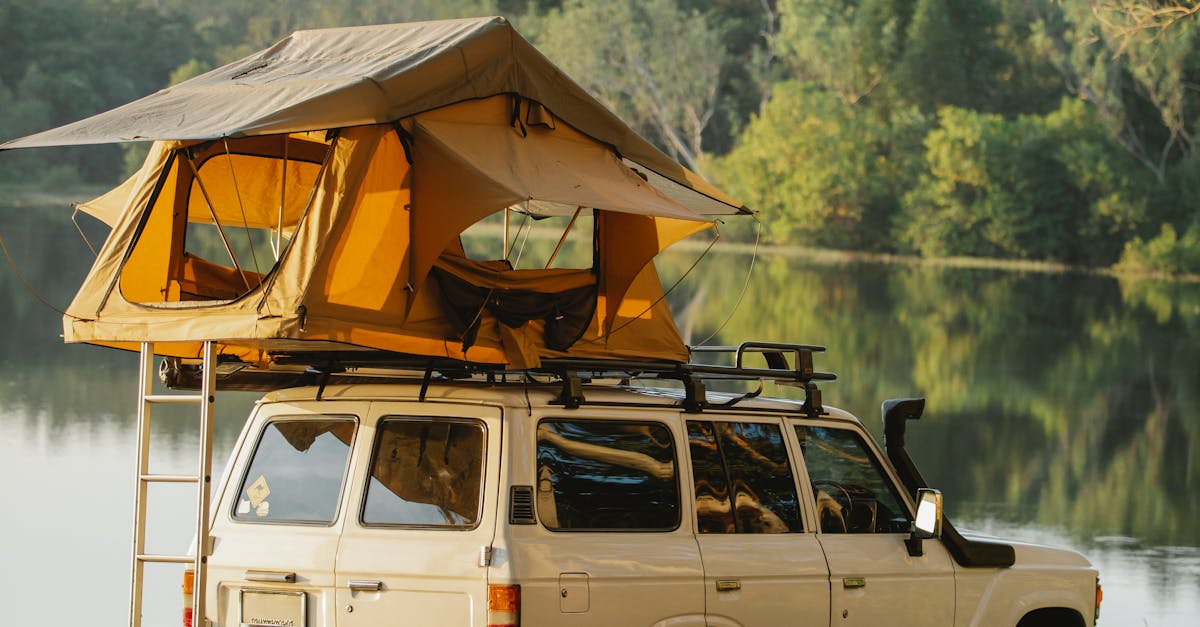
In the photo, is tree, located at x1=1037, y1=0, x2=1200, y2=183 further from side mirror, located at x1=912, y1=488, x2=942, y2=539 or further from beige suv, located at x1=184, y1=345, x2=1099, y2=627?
beige suv, located at x1=184, y1=345, x2=1099, y2=627

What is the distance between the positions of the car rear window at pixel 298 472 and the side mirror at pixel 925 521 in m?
2.28

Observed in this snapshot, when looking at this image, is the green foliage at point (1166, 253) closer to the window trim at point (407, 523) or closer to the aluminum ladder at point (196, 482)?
the window trim at point (407, 523)

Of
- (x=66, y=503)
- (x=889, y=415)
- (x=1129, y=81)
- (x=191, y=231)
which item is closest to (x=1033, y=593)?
(x=889, y=415)

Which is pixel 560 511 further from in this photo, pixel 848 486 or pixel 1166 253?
pixel 1166 253

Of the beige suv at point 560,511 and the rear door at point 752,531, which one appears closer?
the beige suv at point 560,511

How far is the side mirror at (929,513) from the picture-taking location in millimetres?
6223

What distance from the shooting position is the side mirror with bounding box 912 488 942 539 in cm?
622

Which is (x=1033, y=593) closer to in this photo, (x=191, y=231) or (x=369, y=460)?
(x=369, y=460)

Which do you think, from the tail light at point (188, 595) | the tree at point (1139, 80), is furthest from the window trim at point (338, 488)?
the tree at point (1139, 80)

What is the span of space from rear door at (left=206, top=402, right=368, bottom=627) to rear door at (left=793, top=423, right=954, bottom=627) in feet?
6.27

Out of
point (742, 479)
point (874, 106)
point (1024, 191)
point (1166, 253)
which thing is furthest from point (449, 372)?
point (874, 106)

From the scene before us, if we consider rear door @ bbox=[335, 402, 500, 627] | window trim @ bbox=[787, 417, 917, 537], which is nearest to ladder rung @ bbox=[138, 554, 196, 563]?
rear door @ bbox=[335, 402, 500, 627]

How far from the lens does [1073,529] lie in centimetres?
2198

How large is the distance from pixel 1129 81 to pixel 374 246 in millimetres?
65036
